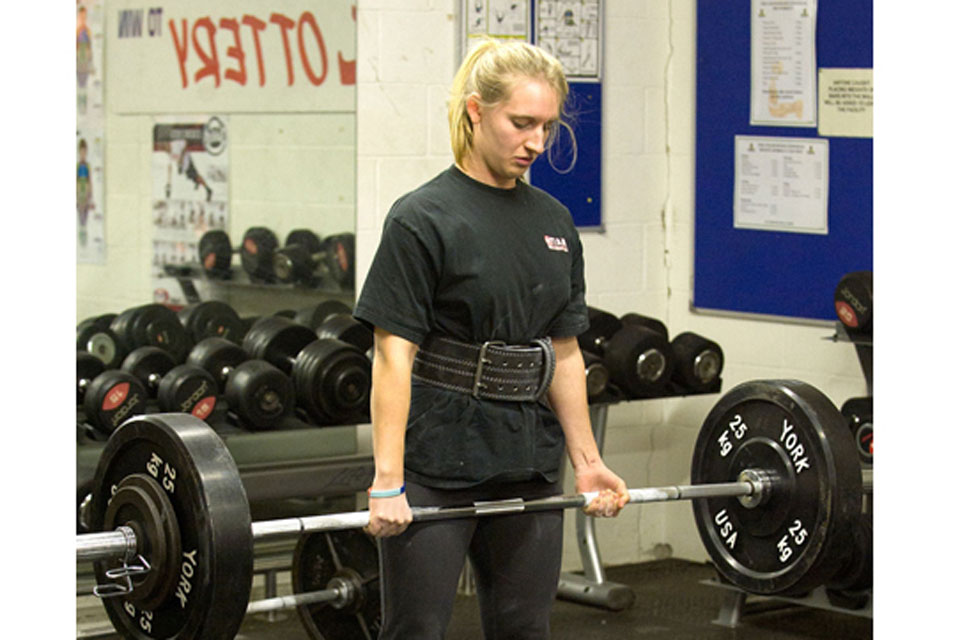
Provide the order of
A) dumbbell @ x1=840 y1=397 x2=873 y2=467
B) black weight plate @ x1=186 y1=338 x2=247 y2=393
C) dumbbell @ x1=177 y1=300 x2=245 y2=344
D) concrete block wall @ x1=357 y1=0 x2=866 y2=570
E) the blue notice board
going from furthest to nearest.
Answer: concrete block wall @ x1=357 y1=0 x2=866 y2=570, the blue notice board, dumbbell @ x1=177 y1=300 x2=245 y2=344, dumbbell @ x1=840 y1=397 x2=873 y2=467, black weight plate @ x1=186 y1=338 x2=247 y2=393

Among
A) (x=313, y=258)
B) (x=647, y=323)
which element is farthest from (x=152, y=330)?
(x=647, y=323)

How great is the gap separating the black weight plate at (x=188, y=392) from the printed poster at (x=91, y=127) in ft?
1.76

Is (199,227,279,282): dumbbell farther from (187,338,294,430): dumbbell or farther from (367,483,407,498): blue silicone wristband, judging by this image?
(367,483,407,498): blue silicone wristband

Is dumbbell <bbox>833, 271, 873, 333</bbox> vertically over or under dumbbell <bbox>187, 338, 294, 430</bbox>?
over

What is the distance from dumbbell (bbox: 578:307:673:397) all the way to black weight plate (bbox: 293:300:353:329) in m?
0.66

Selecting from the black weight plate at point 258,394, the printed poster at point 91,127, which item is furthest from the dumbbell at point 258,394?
the printed poster at point 91,127

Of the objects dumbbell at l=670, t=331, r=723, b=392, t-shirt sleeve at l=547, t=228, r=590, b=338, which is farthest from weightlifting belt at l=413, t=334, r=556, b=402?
dumbbell at l=670, t=331, r=723, b=392

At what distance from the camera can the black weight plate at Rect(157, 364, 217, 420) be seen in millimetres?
3127

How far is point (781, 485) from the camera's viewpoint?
2.32m

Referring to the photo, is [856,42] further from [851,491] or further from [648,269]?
[851,491]

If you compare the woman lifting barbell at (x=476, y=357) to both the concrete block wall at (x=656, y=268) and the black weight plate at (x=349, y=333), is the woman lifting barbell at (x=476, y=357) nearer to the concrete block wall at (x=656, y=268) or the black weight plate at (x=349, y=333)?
the black weight plate at (x=349, y=333)

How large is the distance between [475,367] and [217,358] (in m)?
1.53

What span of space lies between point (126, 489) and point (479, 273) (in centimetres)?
56

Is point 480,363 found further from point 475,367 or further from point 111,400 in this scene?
point 111,400
